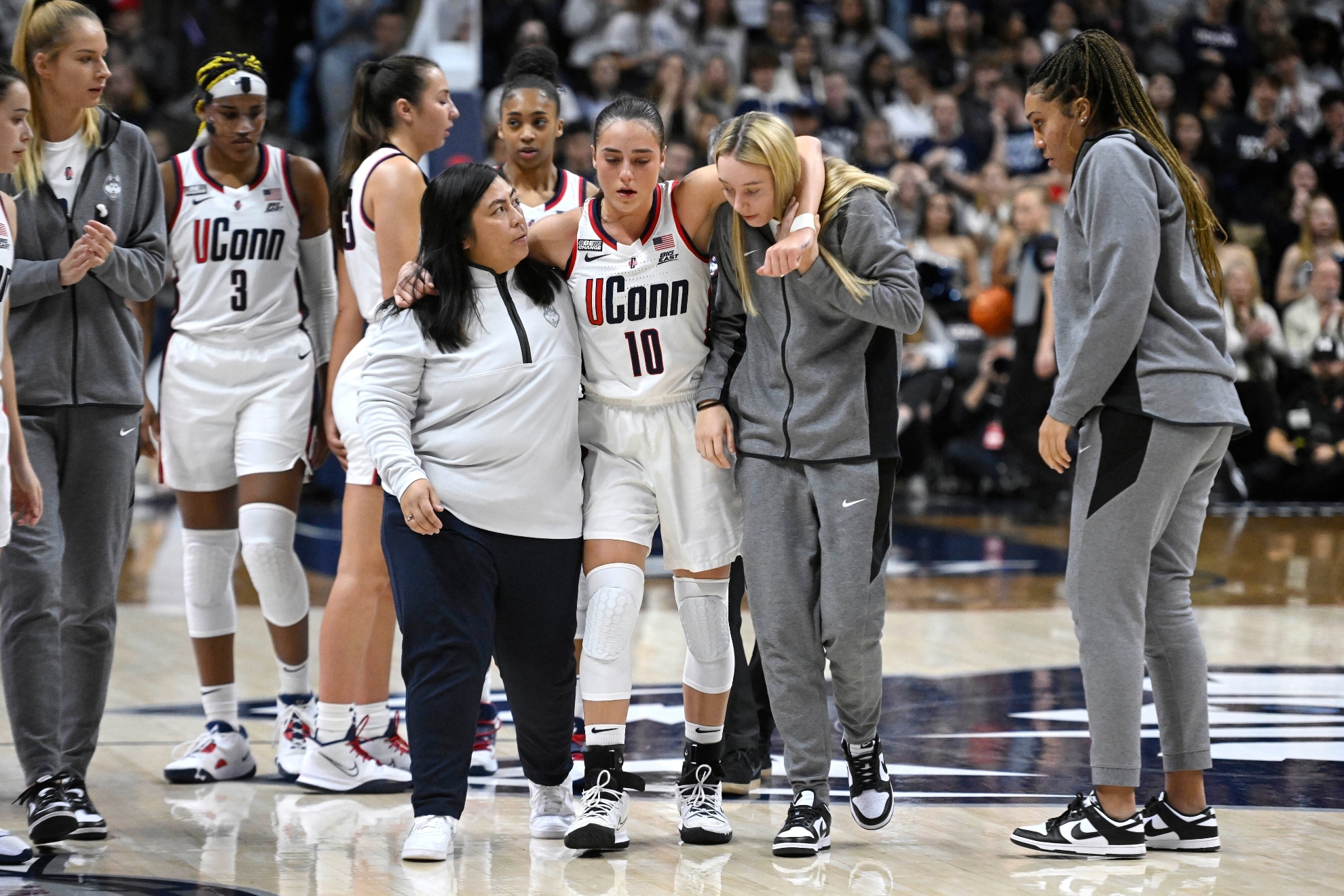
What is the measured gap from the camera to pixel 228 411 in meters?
4.26

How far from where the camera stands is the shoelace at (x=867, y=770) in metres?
3.54

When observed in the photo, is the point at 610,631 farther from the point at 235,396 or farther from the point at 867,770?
the point at 235,396

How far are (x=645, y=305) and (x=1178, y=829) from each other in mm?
1625

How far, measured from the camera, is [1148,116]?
135 inches

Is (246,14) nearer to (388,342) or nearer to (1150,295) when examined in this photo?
→ (388,342)

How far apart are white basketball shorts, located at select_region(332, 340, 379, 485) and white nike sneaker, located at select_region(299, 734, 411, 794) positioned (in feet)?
2.25

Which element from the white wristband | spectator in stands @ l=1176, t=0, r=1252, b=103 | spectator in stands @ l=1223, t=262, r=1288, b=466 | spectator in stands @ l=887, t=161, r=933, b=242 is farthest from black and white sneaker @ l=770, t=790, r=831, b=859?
spectator in stands @ l=1176, t=0, r=1252, b=103

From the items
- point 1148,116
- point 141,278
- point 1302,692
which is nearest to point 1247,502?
point 1302,692

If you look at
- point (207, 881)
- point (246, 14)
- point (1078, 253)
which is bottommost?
point (207, 881)

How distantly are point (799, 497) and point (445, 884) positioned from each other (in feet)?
3.63

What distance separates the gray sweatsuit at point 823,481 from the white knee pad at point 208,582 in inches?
63.3

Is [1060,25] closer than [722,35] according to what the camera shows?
No

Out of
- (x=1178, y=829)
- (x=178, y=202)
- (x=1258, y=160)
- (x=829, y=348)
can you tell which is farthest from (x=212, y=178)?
(x=1258, y=160)

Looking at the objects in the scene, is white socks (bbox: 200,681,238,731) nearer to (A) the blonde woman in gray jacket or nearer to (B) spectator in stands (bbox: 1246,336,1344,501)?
(A) the blonde woman in gray jacket
